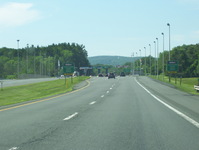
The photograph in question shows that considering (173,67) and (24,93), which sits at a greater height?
(173,67)

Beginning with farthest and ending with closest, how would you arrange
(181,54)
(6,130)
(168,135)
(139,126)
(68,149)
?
(181,54), (139,126), (6,130), (168,135), (68,149)

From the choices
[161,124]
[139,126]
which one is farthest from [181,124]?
[139,126]

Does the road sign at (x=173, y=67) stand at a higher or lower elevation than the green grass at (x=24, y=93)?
higher

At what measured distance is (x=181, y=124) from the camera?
11.4m

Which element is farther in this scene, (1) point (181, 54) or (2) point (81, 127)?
(1) point (181, 54)

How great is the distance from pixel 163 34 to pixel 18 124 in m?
71.6

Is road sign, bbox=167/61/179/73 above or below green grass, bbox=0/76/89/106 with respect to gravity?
above

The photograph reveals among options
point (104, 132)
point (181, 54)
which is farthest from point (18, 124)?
point (181, 54)

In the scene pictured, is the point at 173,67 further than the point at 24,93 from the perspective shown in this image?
Yes

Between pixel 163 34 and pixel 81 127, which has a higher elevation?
pixel 163 34

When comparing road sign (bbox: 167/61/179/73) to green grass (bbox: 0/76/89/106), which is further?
road sign (bbox: 167/61/179/73)

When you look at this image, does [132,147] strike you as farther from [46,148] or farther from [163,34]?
[163,34]

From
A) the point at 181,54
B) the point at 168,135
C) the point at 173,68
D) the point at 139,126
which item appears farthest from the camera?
the point at 181,54

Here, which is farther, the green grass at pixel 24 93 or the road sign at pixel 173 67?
the road sign at pixel 173 67
